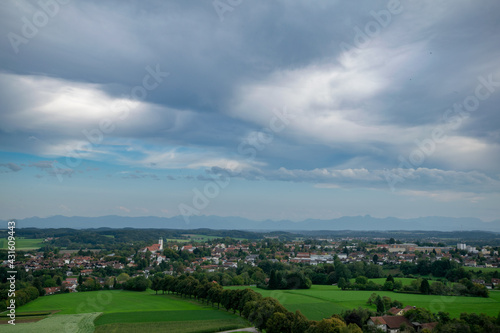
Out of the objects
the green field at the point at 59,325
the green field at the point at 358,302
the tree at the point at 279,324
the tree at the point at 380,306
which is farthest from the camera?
the tree at the point at 380,306

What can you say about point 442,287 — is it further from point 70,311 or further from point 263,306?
point 70,311

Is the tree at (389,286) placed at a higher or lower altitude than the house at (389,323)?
lower

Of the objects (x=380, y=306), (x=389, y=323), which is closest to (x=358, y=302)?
(x=380, y=306)

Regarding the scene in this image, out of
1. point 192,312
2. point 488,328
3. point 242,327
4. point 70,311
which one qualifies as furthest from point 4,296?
point 488,328

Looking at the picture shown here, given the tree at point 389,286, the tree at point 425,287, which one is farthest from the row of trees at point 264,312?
the tree at point 425,287

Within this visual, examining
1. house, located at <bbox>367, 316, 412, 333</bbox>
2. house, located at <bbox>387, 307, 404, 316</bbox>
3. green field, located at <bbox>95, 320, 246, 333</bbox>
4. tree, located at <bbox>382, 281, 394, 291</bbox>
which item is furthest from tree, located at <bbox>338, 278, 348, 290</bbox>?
green field, located at <bbox>95, 320, 246, 333</bbox>

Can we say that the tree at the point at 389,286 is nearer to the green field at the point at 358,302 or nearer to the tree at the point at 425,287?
the tree at the point at 425,287

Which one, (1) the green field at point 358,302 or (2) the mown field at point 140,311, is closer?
(2) the mown field at point 140,311
